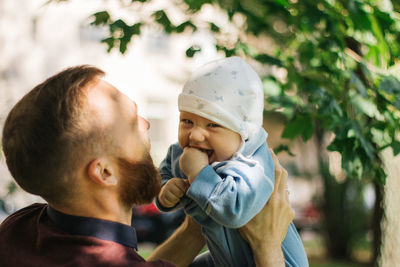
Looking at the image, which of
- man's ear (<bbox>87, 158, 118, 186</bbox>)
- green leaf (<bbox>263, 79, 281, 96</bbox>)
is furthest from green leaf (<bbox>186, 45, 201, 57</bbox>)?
man's ear (<bbox>87, 158, 118, 186</bbox>)

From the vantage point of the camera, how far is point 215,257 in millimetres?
1857

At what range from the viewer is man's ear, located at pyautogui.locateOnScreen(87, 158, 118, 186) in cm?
154

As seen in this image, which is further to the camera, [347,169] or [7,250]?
[347,169]

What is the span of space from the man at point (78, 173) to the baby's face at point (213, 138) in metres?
0.18

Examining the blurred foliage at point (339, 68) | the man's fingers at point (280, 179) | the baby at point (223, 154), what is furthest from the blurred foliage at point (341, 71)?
the baby at point (223, 154)

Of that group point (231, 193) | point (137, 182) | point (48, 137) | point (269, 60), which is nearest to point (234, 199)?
point (231, 193)

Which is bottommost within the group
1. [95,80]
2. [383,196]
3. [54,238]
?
[383,196]

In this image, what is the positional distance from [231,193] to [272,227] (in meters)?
0.30

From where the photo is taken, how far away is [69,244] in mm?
1460

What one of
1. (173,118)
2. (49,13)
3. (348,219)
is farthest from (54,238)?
(173,118)

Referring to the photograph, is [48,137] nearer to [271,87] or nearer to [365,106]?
[365,106]

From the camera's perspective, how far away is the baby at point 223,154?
5.39ft

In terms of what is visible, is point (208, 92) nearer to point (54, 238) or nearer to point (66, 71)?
point (66, 71)

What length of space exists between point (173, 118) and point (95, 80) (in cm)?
1466
